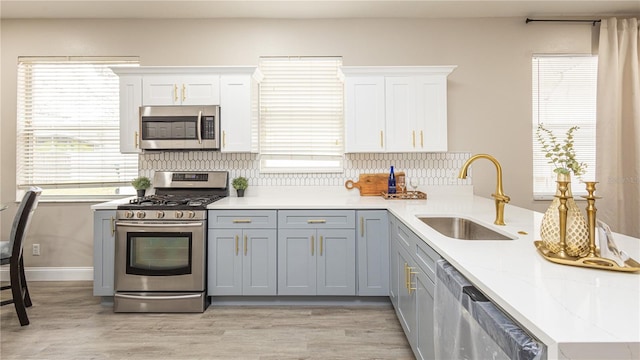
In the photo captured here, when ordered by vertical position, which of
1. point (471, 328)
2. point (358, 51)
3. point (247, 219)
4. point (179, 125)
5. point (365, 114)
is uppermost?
point (358, 51)

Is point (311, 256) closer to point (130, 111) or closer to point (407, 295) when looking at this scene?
point (407, 295)

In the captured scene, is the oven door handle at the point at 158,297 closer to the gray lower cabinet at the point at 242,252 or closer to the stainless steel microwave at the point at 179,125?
the gray lower cabinet at the point at 242,252

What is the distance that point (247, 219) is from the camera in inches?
116

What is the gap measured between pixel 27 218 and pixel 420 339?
306cm

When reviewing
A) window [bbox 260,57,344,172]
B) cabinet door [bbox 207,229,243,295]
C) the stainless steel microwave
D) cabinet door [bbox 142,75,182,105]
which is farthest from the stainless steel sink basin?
cabinet door [bbox 142,75,182,105]

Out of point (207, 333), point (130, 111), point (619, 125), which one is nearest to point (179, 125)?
point (130, 111)

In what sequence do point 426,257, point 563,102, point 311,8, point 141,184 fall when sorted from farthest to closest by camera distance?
point 563,102, point 141,184, point 311,8, point 426,257

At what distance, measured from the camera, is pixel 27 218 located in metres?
2.71

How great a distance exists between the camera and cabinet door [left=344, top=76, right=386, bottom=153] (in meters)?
3.31

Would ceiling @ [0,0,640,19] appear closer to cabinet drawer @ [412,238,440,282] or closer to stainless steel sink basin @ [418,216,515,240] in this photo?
stainless steel sink basin @ [418,216,515,240]

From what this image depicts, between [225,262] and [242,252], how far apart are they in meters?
0.17

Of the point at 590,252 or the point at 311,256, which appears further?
the point at 311,256

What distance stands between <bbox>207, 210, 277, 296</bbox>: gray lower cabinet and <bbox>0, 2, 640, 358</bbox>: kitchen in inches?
31.3

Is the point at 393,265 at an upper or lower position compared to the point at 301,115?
lower
